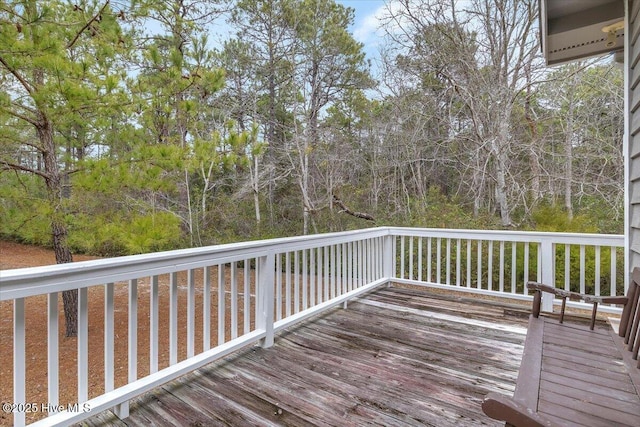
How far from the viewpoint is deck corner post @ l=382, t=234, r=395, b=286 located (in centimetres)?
470

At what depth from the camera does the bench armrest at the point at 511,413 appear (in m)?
0.97

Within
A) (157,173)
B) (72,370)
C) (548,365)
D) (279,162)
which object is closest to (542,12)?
(548,365)

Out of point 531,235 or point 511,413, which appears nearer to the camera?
point 511,413

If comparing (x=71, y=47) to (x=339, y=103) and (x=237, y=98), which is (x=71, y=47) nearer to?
(x=237, y=98)

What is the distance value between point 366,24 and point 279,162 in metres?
4.49

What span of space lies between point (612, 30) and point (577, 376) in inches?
99.5

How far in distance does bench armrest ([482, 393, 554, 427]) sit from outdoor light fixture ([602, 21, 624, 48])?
2.83m

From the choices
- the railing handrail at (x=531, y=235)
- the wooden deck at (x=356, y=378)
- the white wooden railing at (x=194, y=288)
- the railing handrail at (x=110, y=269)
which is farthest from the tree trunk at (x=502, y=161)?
the railing handrail at (x=110, y=269)

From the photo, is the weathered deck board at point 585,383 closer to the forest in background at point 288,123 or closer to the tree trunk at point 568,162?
the forest in background at point 288,123

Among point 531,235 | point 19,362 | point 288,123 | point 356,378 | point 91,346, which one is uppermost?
point 288,123

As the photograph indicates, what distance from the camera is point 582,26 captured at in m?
2.52

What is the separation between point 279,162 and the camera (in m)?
9.28

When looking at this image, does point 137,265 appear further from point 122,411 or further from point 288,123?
point 288,123

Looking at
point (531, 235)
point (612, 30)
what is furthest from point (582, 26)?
point (531, 235)
